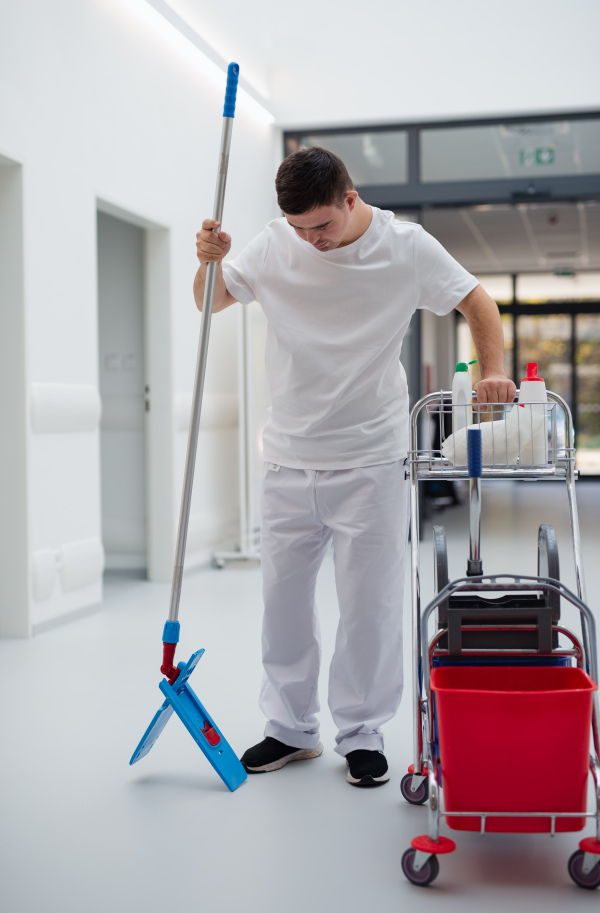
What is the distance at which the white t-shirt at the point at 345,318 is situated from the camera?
2.01 m

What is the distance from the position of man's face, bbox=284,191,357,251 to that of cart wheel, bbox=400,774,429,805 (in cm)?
117

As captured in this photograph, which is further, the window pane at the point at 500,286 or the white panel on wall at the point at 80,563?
the window pane at the point at 500,286

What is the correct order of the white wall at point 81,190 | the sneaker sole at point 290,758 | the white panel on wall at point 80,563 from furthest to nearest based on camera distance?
the white panel on wall at point 80,563 < the white wall at point 81,190 < the sneaker sole at point 290,758

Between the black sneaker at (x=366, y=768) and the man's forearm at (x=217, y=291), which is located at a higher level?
the man's forearm at (x=217, y=291)

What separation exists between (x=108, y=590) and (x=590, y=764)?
130 inches

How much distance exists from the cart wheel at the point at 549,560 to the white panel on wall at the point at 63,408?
7.44ft

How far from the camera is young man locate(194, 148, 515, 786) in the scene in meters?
2.01

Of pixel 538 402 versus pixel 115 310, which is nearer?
pixel 538 402

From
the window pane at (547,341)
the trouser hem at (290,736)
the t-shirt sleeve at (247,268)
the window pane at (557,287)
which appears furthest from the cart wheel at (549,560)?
the window pane at (557,287)

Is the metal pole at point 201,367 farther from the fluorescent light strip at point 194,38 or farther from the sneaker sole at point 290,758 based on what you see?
the fluorescent light strip at point 194,38

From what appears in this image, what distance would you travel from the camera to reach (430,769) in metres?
1.68

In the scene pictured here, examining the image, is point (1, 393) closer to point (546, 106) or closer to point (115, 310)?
point (115, 310)

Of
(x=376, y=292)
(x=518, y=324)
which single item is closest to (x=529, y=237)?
(x=518, y=324)

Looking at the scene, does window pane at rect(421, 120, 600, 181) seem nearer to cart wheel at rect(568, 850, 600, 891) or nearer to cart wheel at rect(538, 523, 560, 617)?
cart wheel at rect(538, 523, 560, 617)
